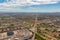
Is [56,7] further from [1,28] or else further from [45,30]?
[1,28]

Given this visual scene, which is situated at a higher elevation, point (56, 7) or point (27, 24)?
point (56, 7)

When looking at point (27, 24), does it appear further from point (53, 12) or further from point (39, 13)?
point (53, 12)

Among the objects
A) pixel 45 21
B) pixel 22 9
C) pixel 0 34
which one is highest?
pixel 22 9

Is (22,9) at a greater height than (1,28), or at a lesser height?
greater

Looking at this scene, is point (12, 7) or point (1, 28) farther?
point (12, 7)

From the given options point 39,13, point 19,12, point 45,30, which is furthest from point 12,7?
point 45,30

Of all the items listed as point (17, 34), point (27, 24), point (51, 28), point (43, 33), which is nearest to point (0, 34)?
point (17, 34)

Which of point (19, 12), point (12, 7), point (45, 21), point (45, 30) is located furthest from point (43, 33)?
point (12, 7)

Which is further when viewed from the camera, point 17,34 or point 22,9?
point 22,9
